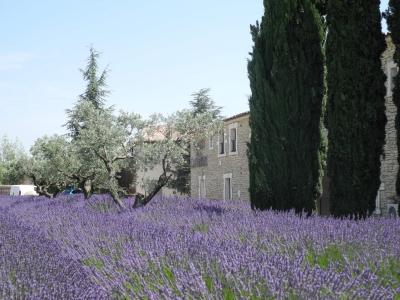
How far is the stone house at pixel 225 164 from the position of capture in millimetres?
25388

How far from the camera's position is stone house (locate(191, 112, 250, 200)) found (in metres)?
25.4

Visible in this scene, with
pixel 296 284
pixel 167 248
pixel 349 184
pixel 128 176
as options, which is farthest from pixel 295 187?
pixel 128 176

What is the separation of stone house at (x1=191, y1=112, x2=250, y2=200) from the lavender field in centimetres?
1785

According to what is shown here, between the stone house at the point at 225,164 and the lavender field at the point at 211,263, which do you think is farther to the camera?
the stone house at the point at 225,164

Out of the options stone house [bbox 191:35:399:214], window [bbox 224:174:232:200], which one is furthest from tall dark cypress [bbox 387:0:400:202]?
window [bbox 224:174:232:200]

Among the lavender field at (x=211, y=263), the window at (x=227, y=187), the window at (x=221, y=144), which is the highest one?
the window at (x=221, y=144)

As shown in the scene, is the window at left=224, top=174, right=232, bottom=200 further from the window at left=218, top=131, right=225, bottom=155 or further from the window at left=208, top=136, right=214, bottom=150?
the window at left=208, top=136, right=214, bottom=150

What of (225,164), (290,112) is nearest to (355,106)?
(290,112)

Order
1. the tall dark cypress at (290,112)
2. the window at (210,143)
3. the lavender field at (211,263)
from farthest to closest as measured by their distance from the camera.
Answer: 1. the window at (210,143)
2. the tall dark cypress at (290,112)
3. the lavender field at (211,263)

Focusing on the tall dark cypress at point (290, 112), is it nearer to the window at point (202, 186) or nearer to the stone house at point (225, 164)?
the stone house at point (225, 164)

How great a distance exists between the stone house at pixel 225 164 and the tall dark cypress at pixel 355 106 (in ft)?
42.7

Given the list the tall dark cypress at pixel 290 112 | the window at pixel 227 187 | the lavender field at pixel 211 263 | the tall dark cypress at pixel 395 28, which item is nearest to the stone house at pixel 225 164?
the window at pixel 227 187

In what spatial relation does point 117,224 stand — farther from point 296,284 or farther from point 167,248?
point 296,284

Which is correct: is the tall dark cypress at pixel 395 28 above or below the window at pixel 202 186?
above
